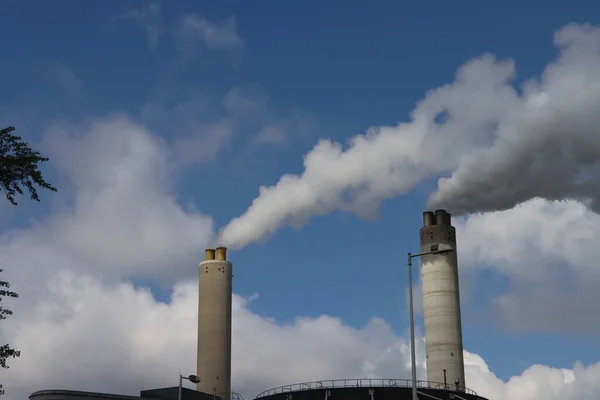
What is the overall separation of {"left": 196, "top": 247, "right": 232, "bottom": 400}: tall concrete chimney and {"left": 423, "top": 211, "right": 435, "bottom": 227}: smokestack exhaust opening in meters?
24.0

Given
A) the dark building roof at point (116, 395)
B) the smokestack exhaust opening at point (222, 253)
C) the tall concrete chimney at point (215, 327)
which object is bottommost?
the dark building roof at point (116, 395)

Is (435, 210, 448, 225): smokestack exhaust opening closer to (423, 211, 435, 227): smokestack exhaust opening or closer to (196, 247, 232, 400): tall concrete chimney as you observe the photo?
(423, 211, 435, 227): smokestack exhaust opening

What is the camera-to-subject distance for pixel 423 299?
288 ft

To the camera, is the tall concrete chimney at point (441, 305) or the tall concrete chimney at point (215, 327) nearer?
the tall concrete chimney at point (441, 305)

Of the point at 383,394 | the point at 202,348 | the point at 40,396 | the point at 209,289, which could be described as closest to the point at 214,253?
the point at 209,289

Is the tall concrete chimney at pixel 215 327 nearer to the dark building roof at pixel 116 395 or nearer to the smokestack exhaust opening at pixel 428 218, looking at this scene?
the dark building roof at pixel 116 395

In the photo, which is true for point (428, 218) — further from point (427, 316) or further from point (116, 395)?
point (116, 395)

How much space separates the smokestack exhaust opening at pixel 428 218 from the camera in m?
88.0

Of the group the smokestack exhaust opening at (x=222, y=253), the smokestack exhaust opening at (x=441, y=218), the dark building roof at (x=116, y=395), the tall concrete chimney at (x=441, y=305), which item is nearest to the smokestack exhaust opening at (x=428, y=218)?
Result: the tall concrete chimney at (x=441, y=305)

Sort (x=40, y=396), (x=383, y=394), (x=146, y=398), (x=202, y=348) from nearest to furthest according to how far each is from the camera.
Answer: (x=383, y=394), (x=40, y=396), (x=146, y=398), (x=202, y=348)

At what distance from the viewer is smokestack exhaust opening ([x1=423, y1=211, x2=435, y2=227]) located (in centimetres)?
8803

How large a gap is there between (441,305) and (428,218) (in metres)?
9.93

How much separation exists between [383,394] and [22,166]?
38.5 metres

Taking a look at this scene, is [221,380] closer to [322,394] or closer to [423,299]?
[423,299]
